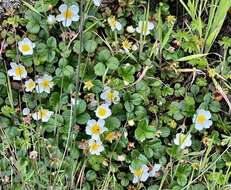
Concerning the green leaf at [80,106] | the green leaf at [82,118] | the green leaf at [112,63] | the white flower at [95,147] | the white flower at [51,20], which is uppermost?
the white flower at [51,20]

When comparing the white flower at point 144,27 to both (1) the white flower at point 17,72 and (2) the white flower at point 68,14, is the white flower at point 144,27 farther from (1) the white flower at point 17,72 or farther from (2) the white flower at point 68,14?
(1) the white flower at point 17,72

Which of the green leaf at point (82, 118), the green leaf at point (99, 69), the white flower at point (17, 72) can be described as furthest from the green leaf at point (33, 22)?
the green leaf at point (82, 118)

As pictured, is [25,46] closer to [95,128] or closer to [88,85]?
[88,85]

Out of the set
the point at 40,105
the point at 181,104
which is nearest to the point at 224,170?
the point at 181,104

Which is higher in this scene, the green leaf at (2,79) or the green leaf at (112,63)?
the green leaf at (112,63)

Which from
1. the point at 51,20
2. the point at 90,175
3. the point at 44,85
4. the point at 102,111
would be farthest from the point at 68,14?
the point at 90,175

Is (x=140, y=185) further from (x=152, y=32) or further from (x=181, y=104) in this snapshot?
(x=152, y=32)

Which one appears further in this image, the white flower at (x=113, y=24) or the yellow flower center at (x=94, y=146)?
the white flower at (x=113, y=24)

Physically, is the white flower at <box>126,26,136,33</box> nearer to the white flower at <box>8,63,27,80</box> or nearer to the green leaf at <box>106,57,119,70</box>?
the green leaf at <box>106,57,119,70</box>

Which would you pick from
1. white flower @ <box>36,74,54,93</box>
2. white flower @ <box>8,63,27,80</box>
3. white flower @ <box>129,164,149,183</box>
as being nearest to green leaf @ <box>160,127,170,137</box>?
white flower @ <box>129,164,149,183</box>
